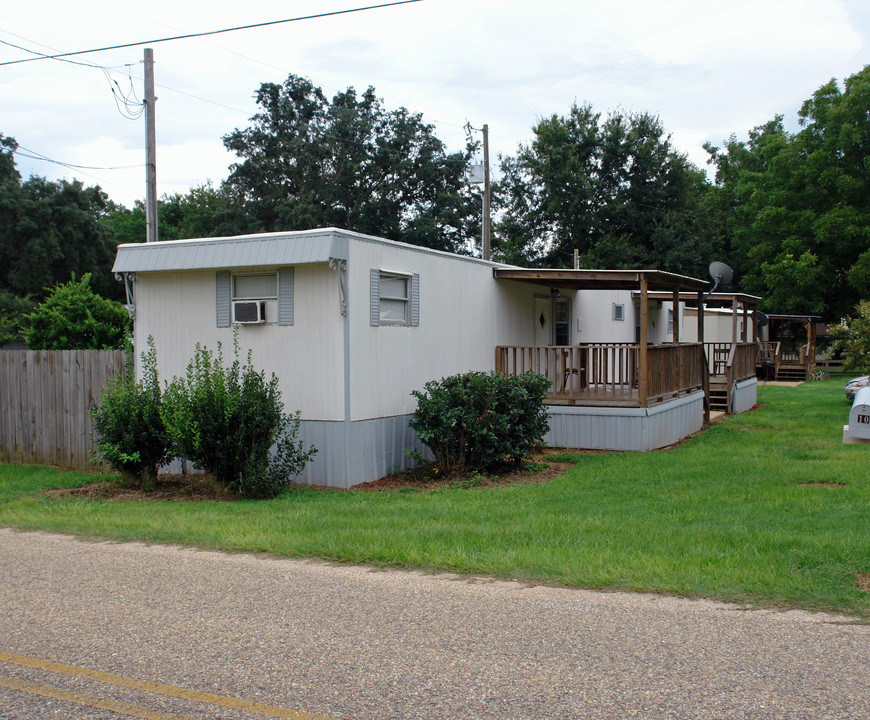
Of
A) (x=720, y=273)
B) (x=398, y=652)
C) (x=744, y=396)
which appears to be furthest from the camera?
(x=744, y=396)

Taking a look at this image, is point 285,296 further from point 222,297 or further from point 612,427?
point 612,427

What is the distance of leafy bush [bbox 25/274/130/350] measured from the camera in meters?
15.6

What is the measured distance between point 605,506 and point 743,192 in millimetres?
34361

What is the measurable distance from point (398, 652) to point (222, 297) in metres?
7.94

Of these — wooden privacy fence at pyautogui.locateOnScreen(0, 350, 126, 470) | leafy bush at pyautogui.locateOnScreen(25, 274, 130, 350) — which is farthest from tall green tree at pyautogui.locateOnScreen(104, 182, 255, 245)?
wooden privacy fence at pyautogui.locateOnScreen(0, 350, 126, 470)

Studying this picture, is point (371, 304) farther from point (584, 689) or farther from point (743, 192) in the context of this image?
point (743, 192)

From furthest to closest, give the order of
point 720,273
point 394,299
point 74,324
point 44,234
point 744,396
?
point 44,234 → point 744,396 → point 720,273 → point 74,324 → point 394,299

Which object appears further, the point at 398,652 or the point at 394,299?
the point at 394,299

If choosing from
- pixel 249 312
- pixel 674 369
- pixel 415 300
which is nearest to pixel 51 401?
pixel 249 312

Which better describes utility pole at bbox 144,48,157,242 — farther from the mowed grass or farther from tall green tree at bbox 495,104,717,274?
tall green tree at bbox 495,104,717,274

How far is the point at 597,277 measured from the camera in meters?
13.6

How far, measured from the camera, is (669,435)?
561 inches

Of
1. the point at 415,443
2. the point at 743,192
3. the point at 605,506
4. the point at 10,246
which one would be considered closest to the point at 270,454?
the point at 415,443

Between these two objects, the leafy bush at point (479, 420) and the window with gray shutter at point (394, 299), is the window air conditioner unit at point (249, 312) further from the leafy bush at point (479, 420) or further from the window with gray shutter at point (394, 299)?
the leafy bush at point (479, 420)
